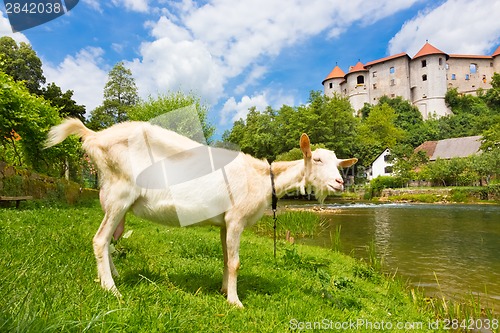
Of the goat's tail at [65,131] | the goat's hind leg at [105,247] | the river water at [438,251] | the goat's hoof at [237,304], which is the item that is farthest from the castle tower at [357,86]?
the goat's hind leg at [105,247]

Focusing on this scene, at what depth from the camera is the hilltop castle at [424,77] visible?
89.6m

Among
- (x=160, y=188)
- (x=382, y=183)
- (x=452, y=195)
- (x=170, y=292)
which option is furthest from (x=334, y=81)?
(x=170, y=292)

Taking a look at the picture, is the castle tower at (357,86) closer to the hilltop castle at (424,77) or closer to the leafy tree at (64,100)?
the hilltop castle at (424,77)

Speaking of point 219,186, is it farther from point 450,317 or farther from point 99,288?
point 450,317

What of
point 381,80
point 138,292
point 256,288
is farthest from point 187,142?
point 381,80

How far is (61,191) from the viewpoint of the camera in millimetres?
14516

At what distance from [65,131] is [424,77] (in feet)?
337

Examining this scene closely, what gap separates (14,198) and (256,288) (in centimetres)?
940

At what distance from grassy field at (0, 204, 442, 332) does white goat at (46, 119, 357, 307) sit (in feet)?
1.26

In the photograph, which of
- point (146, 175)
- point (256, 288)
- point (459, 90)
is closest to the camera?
point (146, 175)

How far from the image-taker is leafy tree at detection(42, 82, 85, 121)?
30562 millimetres

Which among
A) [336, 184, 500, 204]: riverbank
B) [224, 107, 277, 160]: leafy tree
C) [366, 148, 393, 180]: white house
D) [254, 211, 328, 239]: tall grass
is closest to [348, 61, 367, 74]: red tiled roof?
[224, 107, 277, 160]: leafy tree

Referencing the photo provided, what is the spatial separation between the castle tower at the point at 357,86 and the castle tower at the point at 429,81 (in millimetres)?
12598

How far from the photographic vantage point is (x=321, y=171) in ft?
14.4
